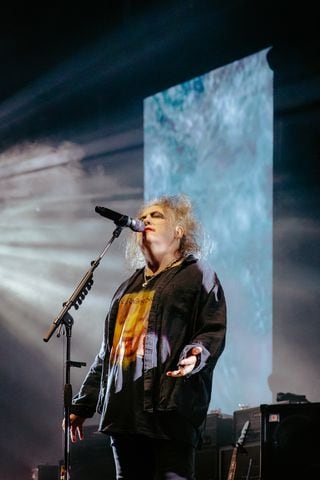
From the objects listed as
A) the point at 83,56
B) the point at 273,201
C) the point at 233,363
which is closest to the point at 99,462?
the point at 233,363

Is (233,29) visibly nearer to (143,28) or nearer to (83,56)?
(143,28)

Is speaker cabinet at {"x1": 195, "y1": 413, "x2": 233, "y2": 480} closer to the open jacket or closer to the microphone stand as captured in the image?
the microphone stand

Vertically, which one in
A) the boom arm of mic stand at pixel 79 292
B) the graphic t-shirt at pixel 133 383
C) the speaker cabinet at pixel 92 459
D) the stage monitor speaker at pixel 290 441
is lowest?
the speaker cabinet at pixel 92 459

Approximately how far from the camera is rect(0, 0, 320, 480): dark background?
570 cm

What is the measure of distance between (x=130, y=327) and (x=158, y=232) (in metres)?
0.40

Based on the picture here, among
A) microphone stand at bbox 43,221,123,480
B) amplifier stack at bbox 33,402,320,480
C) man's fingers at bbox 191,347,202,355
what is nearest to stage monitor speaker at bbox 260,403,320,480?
amplifier stack at bbox 33,402,320,480

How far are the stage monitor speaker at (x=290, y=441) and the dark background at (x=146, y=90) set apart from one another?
4.06 feet

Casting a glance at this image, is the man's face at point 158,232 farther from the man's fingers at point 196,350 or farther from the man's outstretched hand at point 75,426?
the man's outstretched hand at point 75,426

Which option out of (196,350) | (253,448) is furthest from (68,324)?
(253,448)

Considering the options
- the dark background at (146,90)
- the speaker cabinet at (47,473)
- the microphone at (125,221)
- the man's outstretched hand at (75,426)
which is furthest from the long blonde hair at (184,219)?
the speaker cabinet at (47,473)

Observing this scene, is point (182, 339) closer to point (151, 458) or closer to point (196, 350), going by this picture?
point (196, 350)

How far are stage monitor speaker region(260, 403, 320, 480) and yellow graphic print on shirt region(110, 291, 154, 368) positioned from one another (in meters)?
1.94

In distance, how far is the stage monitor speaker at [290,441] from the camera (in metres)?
4.27

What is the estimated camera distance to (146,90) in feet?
22.4
